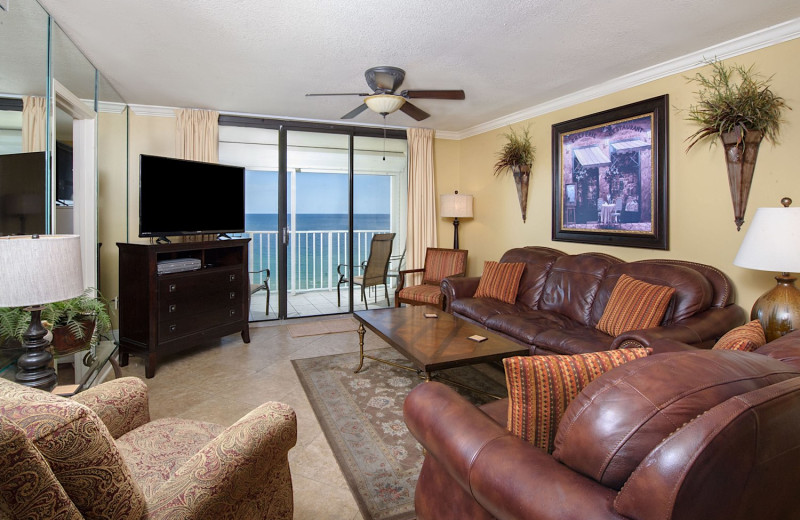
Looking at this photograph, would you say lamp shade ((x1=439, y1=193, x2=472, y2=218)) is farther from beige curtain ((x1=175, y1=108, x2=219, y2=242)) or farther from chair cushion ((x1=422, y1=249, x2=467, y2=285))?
beige curtain ((x1=175, y1=108, x2=219, y2=242))

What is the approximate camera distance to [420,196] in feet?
19.1

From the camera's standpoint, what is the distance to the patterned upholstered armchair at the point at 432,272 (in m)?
4.87

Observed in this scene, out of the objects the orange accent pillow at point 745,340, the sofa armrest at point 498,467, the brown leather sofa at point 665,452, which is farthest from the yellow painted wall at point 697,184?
the sofa armrest at point 498,467

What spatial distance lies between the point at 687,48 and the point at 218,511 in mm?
3765

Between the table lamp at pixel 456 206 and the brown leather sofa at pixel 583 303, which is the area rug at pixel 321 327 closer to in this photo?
the brown leather sofa at pixel 583 303

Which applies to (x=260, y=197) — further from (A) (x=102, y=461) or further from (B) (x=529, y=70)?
(A) (x=102, y=461)

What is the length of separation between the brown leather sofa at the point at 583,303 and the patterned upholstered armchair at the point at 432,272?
0.45m

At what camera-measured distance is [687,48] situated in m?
3.05

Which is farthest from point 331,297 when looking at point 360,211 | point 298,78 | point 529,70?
point 529,70

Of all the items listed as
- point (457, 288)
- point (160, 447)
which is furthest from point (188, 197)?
point (160, 447)

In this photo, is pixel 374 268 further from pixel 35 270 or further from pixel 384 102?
pixel 35 270

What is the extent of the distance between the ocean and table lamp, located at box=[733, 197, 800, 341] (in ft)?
13.4

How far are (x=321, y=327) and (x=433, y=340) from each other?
2.43 metres

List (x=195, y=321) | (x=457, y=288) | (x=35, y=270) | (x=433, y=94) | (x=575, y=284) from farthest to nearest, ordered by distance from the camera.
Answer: (x=457, y=288), (x=195, y=321), (x=575, y=284), (x=433, y=94), (x=35, y=270)
